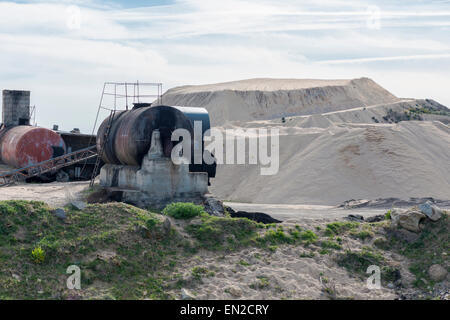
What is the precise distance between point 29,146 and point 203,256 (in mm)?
17920

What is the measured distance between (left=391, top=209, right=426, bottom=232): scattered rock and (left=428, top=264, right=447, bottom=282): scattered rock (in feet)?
5.05

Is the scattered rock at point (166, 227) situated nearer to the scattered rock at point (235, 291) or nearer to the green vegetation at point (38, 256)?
the scattered rock at point (235, 291)

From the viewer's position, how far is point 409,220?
14312 mm

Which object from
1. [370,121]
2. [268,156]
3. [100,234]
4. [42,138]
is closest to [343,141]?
[268,156]

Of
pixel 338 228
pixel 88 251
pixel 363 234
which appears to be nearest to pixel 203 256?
pixel 88 251

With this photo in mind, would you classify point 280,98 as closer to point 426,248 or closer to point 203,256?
point 426,248

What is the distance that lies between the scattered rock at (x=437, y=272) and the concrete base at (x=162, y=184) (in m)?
8.14

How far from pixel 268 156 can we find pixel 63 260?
2510cm

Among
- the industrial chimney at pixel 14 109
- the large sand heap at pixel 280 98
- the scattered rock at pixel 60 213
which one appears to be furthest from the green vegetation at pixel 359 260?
the large sand heap at pixel 280 98

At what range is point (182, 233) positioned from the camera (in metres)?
13.5

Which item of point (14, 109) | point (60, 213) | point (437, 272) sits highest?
point (14, 109)

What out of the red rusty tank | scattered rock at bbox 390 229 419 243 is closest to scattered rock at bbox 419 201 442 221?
scattered rock at bbox 390 229 419 243

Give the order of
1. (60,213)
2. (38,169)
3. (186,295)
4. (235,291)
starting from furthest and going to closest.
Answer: (38,169), (60,213), (235,291), (186,295)
